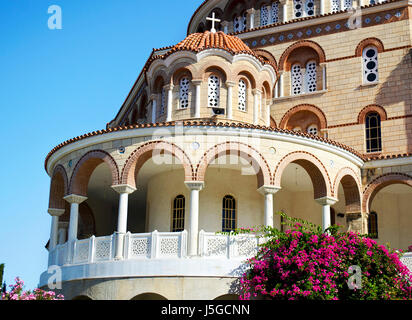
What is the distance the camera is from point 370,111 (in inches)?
995

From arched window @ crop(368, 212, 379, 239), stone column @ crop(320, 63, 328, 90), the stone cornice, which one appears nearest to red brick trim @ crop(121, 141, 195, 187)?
the stone cornice

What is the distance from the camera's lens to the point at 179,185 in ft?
68.3

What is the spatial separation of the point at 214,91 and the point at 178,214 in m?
4.93

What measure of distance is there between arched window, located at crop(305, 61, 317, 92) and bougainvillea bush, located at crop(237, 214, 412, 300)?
1079 cm

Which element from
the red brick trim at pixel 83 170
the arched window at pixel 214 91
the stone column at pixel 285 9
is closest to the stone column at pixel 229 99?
the arched window at pixel 214 91

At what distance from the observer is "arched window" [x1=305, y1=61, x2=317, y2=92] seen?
26844 mm

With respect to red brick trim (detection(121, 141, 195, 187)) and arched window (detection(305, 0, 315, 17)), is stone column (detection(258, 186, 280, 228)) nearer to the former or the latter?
red brick trim (detection(121, 141, 195, 187))

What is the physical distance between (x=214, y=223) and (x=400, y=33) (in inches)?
483

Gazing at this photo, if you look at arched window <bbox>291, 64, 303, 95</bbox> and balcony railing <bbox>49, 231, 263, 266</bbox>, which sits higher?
arched window <bbox>291, 64, 303, 95</bbox>

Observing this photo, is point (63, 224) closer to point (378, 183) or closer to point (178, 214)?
point (178, 214)

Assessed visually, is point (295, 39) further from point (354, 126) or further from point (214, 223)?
point (214, 223)

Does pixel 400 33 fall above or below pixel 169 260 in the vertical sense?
above

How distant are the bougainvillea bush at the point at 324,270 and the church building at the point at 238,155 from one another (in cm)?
79
